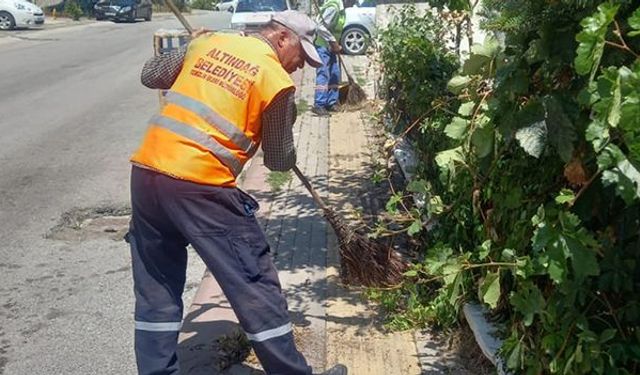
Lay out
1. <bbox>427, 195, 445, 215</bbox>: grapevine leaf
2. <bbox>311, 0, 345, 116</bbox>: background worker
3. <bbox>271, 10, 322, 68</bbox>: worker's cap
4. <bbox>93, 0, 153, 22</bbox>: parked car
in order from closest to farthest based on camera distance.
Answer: <bbox>271, 10, 322, 68</bbox>: worker's cap → <bbox>427, 195, 445, 215</bbox>: grapevine leaf → <bbox>311, 0, 345, 116</bbox>: background worker → <bbox>93, 0, 153, 22</bbox>: parked car

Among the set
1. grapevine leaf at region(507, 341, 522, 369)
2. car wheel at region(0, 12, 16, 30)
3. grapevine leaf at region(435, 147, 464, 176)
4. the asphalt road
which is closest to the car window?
the asphalt road

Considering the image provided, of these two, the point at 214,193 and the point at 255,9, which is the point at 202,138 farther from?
the point at 255,9

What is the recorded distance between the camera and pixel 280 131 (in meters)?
3.41

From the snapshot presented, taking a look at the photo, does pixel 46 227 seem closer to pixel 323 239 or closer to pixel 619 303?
pixel 323 239

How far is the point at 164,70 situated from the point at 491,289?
1.77m

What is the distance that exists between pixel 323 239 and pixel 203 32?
7.64ft

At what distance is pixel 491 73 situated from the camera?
3.21 meters

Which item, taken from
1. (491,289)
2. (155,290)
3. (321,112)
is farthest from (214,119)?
(321,112)

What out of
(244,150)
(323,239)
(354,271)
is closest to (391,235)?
(354,271)

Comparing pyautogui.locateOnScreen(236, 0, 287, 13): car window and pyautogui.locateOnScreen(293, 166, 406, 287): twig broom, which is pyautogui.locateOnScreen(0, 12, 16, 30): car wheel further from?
pyautogui.locateOnScreen(293, 166, 406, 287): twig broom

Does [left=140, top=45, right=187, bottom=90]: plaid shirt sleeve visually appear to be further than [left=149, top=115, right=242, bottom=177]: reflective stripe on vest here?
Yes

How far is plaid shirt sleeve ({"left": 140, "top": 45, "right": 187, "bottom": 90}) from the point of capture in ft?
11.9

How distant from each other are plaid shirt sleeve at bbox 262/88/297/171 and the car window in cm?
1526

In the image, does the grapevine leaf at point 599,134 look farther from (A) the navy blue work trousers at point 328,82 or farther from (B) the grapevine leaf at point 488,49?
(A) the navy blue work trousers at point 328,82
